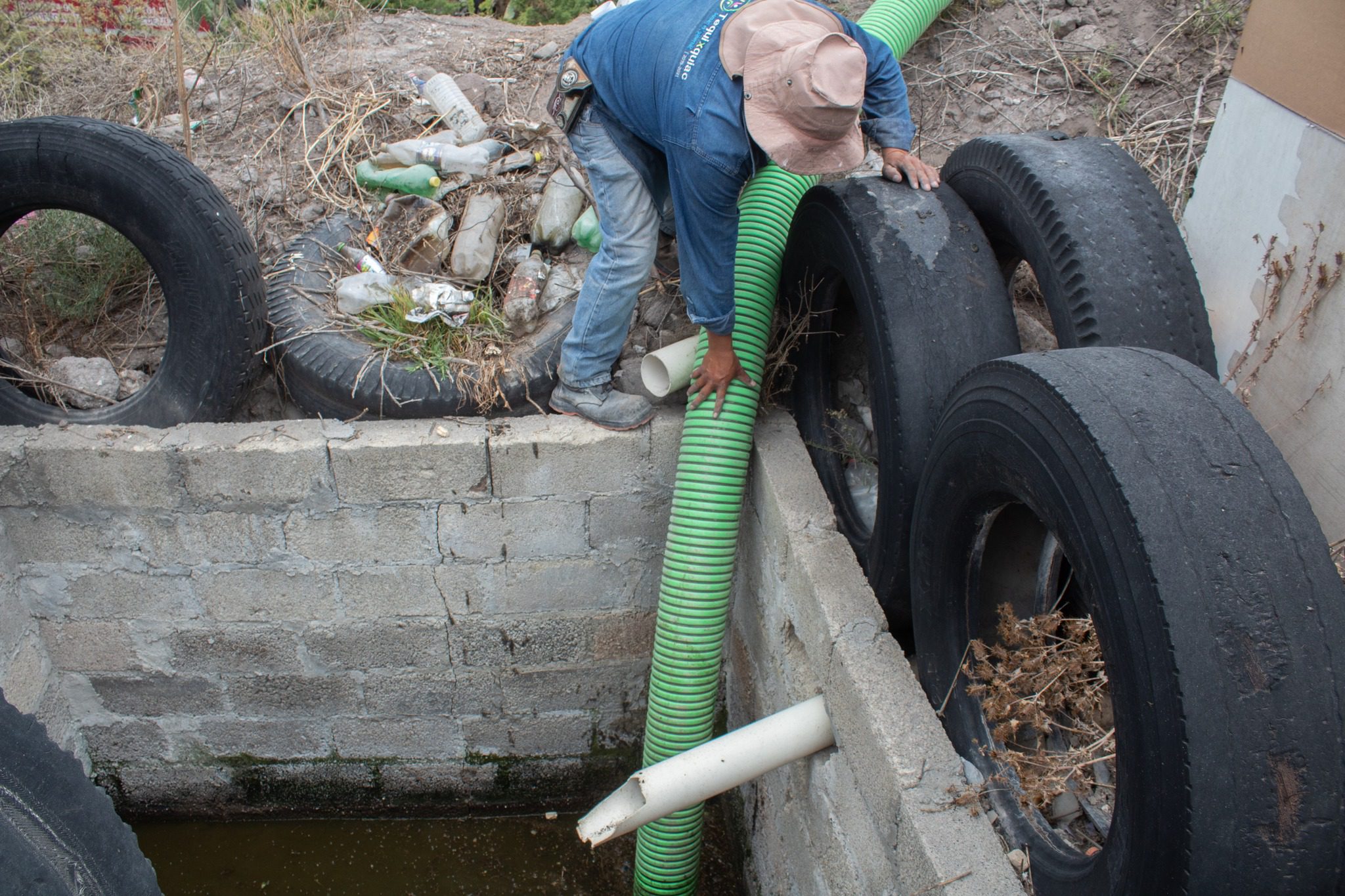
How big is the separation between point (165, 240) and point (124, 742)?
2103 millimetres

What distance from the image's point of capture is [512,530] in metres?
3.29

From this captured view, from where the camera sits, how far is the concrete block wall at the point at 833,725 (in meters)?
1.88

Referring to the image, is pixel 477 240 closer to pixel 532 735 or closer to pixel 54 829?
pixel 532 735

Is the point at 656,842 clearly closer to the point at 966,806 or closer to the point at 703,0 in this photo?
the point at 966,806

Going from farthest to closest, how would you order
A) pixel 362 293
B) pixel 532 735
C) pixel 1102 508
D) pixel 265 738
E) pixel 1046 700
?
pixel 532 735
pixel 265 738
pixel 362 293
pixel 1046 700
pixel 1102 508

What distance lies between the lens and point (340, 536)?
3.25 m

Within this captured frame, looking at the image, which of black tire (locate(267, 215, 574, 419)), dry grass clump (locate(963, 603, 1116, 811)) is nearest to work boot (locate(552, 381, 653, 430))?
black tire (locate(267, 215, 574, 419))

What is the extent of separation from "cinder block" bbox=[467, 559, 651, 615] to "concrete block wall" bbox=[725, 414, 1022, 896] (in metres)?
0.44

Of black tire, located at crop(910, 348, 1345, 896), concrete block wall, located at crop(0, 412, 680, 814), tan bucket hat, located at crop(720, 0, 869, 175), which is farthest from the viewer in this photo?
concrete block wall, located at crop(0, 412, 680, 814)

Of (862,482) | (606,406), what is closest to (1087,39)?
(862,482)

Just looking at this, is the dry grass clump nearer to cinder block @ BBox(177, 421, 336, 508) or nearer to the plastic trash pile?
the plastic trash pile

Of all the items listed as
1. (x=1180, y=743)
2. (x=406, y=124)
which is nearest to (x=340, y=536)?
(x=406, y=124)

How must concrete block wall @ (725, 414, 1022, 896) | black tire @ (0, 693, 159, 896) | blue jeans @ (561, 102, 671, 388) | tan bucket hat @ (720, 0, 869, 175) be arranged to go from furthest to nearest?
blue jeans @ (561, 102, 671, 388)
tan bucket hat @ (720, 0, 869, 175)
concrete block wall @ (725, 414, 1022, 896)
black tire @ (0, 693, 159, 896)

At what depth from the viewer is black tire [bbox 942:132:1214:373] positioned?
2.28 m
